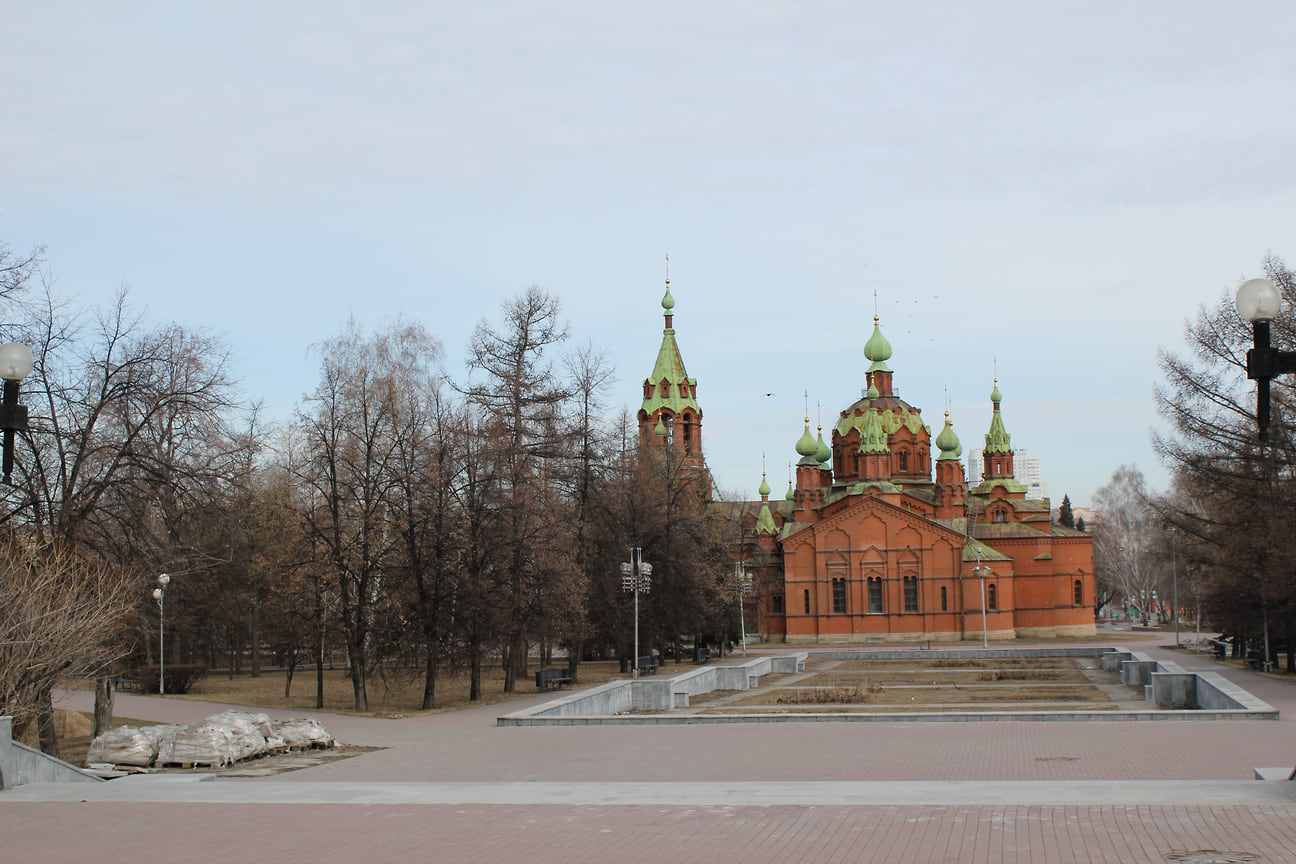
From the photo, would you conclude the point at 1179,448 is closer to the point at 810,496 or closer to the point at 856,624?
the point at 856,624

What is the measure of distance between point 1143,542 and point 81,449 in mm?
103533

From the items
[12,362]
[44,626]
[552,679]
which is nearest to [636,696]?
[552,679]

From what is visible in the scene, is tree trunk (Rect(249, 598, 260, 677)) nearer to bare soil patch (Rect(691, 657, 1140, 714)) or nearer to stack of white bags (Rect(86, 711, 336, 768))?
bare soil patch (Rect(691, 657, 1140, 714))

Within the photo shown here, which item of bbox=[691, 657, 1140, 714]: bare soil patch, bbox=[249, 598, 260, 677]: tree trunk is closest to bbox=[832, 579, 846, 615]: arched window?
bbox=[691, 657, 1140, 714]: bare soil patch

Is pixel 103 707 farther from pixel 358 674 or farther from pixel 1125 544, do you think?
pixel 1125 544

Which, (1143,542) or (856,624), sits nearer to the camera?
(856,624)

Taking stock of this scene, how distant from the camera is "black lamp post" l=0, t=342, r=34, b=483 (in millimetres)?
12070

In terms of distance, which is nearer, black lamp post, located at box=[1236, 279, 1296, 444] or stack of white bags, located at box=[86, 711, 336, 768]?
black lamp post, located at box=[1236, 279, 1296, 444]

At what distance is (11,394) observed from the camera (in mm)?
12391

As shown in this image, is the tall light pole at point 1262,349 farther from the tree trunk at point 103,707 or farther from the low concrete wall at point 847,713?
the tree trunk at point 103,707

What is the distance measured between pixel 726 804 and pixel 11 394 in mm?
8530

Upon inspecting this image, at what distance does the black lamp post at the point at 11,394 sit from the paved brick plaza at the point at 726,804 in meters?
3.86

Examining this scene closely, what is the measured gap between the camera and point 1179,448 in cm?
3678

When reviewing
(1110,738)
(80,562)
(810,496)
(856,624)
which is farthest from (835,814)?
(810,496)
